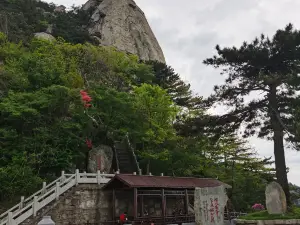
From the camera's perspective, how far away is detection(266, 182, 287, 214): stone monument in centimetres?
1100

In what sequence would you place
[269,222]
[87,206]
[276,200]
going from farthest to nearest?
[87,206] < [276,200] < [269,222]

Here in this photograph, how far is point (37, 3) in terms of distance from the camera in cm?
5331

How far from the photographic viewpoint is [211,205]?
11.9m

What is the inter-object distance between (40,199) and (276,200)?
10520 millimetres

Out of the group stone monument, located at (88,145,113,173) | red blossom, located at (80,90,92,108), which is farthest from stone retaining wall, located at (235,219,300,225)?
red blossom, located at (80,90,92,108)

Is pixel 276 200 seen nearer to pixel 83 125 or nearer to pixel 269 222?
pixel 269 222

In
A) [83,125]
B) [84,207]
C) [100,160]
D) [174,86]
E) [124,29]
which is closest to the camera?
[84,207]

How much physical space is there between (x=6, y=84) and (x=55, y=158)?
24.0 ft

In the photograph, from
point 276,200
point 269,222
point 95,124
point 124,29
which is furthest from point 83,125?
point 124,29

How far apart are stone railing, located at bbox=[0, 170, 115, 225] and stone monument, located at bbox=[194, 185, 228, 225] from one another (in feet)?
20.7

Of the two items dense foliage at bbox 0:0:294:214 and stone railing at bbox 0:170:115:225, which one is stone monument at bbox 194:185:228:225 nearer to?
dense foliage at bbox 0:0:294:214

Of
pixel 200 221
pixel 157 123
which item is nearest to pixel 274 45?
pixel 200 221

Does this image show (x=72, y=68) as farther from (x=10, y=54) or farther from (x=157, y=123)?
(x=157, y=123)

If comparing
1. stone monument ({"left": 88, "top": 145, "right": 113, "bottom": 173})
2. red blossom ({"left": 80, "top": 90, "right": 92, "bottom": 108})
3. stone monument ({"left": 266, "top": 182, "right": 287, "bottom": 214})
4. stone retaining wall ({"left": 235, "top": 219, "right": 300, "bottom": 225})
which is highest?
red blossom ({"left": 80, "top": 90, "right": 92, "bottom": 108})
